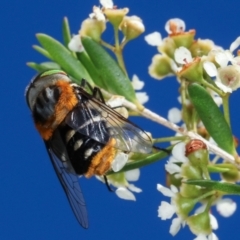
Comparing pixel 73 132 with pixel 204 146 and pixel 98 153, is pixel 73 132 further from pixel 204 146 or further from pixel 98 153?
pixel 204 146

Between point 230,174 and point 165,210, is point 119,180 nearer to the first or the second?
point 165,210

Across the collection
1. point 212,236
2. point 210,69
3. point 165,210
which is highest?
point 210,69

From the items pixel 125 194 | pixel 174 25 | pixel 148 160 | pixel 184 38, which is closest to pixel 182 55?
pixel 184 38

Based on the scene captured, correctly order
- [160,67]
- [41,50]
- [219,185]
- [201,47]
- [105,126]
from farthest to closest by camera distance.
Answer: [41,50]
[160,67]
[201,47]
[105,126]
[219,185]

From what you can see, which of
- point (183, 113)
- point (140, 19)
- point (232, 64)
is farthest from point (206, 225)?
point (140, 19)

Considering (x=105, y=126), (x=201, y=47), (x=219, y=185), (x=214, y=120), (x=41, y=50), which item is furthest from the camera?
(x=41, y=50)

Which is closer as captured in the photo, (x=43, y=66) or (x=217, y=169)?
(x=217, y=169)
